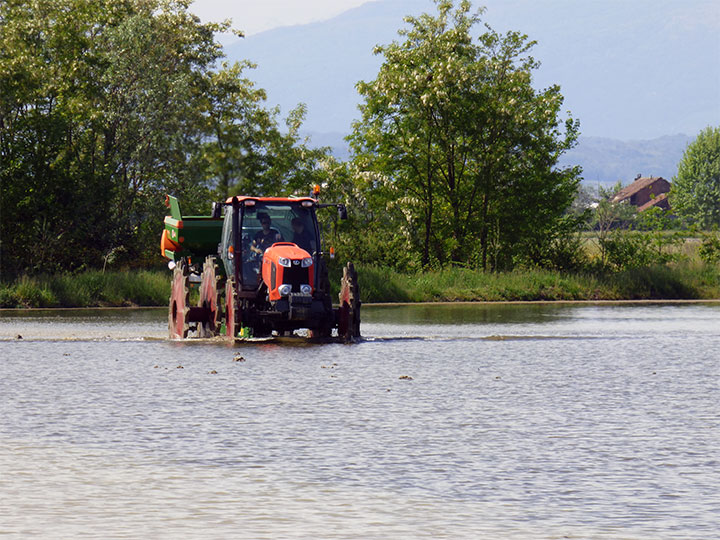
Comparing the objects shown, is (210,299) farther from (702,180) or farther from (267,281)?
(702,180)

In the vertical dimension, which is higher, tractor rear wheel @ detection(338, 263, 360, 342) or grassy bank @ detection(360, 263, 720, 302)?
grassy bank @ detection(360, 263, 720, 302)

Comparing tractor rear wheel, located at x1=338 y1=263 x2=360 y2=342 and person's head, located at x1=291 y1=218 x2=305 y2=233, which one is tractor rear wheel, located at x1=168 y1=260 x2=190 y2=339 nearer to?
person's head, located at x1=291 y1=218 x2=305 y2=233

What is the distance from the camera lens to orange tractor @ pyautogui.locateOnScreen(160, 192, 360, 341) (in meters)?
21.0

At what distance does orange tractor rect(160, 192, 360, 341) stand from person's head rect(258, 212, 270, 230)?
0.06ft

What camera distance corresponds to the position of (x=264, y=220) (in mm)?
22188

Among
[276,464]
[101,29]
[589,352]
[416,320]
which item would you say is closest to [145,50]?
[101,29]

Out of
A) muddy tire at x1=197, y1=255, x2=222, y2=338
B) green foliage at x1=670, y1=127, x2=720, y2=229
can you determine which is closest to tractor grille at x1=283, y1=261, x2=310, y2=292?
muddy tire at x1=197, y1=255, x2=222, y2=338

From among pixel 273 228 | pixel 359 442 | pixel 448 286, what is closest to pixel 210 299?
pixel 273 228

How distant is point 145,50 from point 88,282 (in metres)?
13.1

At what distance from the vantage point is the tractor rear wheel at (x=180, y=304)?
2277 cm

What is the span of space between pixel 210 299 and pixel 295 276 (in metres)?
2.33

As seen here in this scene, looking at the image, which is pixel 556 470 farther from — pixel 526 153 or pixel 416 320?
pixel 526 153

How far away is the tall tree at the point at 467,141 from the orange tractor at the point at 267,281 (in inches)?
976

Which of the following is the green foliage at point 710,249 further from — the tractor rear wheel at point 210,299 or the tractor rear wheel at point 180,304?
the tractor rear wheel at point 210,299
